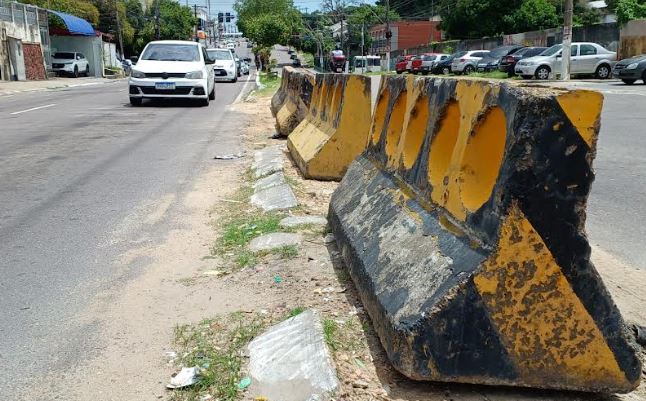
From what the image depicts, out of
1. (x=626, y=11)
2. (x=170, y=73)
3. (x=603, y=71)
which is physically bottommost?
(x=603, y=71)

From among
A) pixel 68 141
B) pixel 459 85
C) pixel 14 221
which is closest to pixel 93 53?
pixel 68 141

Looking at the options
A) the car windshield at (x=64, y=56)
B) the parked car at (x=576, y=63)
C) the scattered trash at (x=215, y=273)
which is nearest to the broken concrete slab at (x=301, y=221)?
the scattered trash at (x=215, y=273)

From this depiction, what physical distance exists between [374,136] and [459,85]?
168cm

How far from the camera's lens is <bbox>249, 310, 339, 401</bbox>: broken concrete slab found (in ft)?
8.41

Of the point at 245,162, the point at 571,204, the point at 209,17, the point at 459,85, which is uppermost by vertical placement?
the point at 209,17

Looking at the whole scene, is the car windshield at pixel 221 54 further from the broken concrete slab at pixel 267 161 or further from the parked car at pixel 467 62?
the broken concrete slab at pixel 267 161

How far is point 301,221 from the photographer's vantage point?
17.1 feet

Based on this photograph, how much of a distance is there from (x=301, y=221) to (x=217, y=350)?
7.37ft

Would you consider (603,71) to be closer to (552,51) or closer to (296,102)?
(552,51)

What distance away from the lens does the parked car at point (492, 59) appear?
113ft

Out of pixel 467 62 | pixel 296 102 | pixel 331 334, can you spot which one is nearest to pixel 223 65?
pixel 467 62

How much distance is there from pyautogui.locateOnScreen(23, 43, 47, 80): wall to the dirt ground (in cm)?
3910

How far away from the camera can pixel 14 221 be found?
561 cm

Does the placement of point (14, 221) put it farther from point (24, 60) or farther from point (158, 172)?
point (24, 60)
